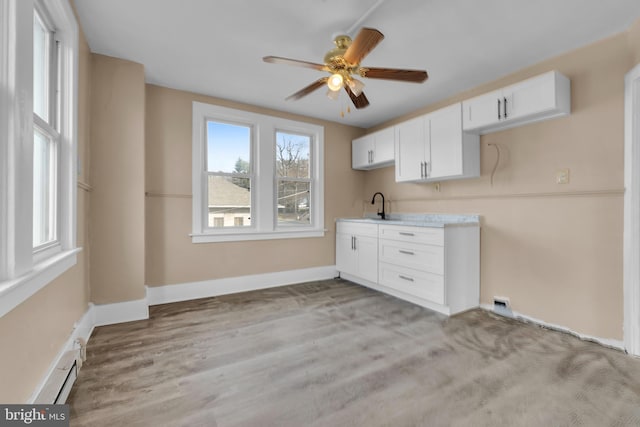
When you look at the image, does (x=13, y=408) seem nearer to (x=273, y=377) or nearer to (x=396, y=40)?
(x=273, y=377)

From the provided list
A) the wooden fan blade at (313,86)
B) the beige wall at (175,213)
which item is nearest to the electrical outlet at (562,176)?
the wooden fan blade at (313,86)

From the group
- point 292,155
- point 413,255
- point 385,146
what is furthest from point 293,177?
point 413,255

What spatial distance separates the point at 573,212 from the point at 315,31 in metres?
2.75

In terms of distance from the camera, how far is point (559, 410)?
1560 millimetres

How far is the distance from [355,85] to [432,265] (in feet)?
6.61

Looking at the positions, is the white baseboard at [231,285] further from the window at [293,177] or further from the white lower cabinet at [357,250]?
the window at [293,177]

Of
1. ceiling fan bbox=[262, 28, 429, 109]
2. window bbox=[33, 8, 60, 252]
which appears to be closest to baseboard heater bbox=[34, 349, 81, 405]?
window bbox=[33, 8, 60, 252]

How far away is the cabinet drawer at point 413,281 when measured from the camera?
2982mm

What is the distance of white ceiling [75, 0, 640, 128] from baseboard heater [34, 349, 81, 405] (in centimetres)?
A: 243

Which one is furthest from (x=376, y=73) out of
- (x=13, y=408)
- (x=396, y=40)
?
(x=13, y=408)

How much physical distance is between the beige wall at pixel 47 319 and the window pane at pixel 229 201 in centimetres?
135

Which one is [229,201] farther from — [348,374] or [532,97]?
[532,97]

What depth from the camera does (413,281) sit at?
3258 mm

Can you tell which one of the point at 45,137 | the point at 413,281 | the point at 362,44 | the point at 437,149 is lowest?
the point at 413,281
